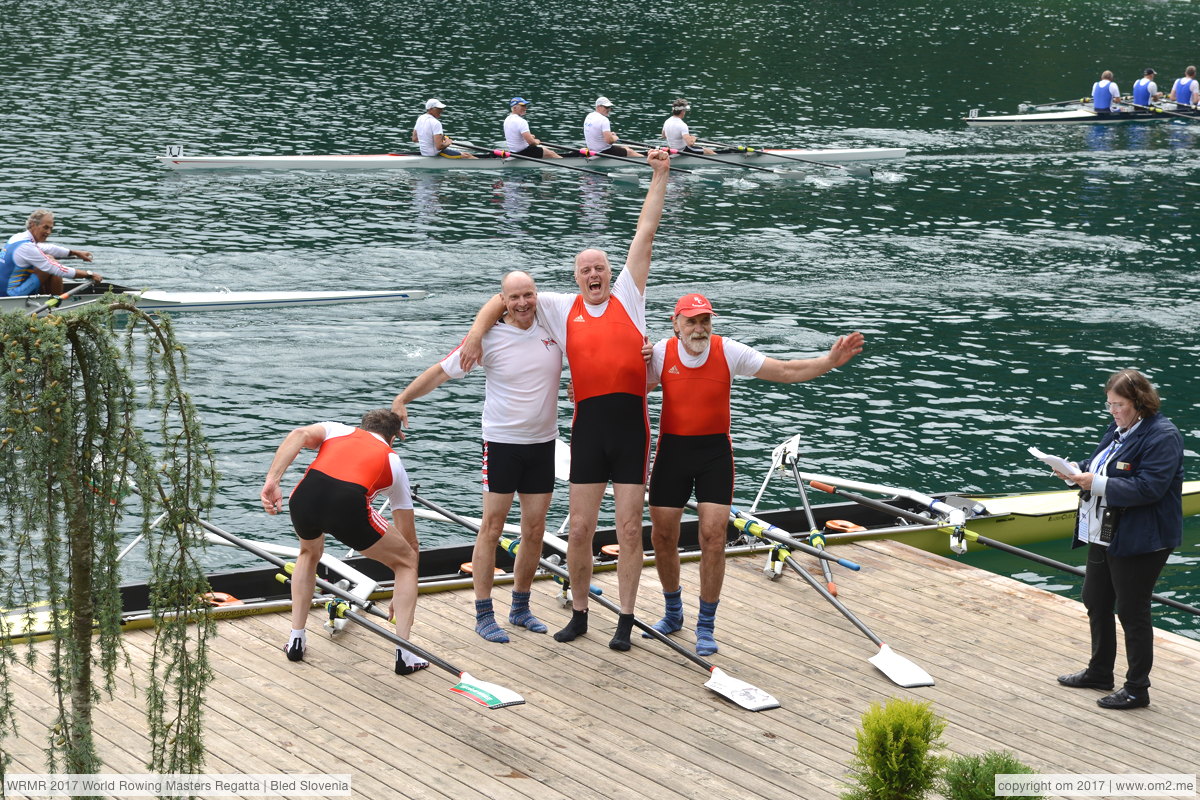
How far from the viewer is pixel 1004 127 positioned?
35.7m

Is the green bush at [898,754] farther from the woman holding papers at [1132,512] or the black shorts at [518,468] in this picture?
the black shorts at [518,468]

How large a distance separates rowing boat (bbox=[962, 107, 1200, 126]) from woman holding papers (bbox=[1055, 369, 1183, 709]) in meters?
30.7

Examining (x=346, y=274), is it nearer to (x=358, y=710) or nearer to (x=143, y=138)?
(x=143, y=138)

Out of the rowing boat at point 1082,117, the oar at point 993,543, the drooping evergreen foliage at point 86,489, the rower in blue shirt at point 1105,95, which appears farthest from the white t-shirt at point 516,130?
the drooping evergreen foliage at point 86,489

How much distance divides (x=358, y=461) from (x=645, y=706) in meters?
2.02

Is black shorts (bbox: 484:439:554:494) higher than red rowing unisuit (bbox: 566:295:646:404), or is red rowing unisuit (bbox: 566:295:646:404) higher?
red rowing unisuit (bbox: 566:295:646:404)

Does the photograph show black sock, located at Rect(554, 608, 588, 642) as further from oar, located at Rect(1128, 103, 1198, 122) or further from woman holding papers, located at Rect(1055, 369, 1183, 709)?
oar, located at Rect(1128, 103, 1198, 122)

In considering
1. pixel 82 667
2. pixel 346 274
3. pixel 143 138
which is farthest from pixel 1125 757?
pixel 143 138

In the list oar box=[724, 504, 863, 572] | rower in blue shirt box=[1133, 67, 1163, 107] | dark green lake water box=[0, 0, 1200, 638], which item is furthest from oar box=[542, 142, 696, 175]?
oar box=[724, 504, 863, 572]

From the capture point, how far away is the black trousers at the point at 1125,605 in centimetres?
705

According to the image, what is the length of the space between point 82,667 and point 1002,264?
2019 cm

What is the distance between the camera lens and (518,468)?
294 inches

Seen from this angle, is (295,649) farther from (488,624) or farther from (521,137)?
(521,137)

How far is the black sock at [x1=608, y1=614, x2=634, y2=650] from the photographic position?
7.59 m
